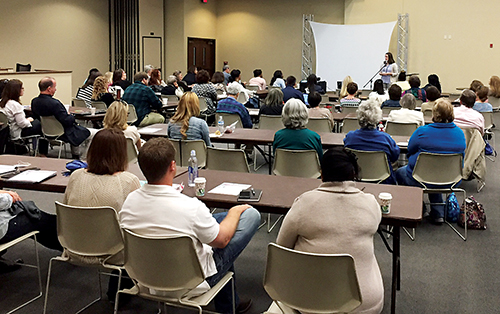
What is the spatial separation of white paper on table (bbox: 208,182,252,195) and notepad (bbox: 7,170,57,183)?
1215 millimetres

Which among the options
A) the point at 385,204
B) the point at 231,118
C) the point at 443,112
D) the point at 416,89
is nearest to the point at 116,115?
the point at 231,118

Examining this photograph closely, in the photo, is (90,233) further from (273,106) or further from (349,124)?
(273,106)

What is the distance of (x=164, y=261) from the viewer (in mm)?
2311

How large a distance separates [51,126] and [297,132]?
144 inches

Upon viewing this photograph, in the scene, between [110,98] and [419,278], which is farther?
[110,98]

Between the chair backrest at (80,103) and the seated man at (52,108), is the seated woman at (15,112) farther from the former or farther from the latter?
the chair backrest at (80,103)

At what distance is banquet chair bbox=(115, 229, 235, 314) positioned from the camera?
2.28m

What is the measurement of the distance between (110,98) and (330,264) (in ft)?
22.7

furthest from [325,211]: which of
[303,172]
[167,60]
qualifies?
[167,60]

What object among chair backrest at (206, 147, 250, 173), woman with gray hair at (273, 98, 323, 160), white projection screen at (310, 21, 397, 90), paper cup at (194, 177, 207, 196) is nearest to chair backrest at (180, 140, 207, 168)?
chair backrest at (206, 147, 250, 173)

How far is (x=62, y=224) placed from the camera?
108 inches

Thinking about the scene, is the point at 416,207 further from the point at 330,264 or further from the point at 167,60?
the point at 167,60

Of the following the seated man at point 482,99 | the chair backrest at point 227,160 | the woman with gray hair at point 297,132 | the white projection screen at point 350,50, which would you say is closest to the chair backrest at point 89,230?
the chair backrest at point 227,160

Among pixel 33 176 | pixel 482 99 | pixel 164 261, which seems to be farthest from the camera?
pixel 482 99
